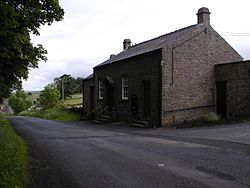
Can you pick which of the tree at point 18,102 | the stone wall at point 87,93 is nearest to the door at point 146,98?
the stone wall at point 87,93

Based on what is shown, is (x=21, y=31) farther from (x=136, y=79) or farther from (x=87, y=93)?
(x=87, y=93)

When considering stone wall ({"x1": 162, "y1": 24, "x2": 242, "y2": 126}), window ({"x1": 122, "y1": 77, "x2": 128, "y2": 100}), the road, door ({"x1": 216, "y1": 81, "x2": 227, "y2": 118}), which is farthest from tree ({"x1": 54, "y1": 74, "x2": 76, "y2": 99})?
the road

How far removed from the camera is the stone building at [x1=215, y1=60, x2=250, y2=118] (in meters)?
22.9

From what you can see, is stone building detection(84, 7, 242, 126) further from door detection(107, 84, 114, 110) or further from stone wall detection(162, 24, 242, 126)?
door detection(107, 84, 114, 110)

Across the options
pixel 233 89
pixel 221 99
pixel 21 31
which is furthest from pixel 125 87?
pixel 21 31

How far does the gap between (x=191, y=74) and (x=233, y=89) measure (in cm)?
299

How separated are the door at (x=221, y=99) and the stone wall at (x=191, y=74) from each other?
1.20 feet

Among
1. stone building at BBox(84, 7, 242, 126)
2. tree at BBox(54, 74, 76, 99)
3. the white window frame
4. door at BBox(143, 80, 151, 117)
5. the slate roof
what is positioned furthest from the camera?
tree at BBox(54, 74, 76, 99)

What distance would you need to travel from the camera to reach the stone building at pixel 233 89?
22.9 m

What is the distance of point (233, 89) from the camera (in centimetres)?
2380

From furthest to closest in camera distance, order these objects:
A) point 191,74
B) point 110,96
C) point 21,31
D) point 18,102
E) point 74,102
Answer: point 18,102
point 74,102
point 110,96
point 191,74
point 21,31

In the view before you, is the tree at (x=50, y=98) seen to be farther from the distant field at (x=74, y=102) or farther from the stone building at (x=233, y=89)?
the stone building at (x=233, y=89)

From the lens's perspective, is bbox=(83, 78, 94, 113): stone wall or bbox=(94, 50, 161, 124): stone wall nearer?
bbox=(94, 50, 161, 124): stone wall

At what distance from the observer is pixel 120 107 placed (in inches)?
1145
